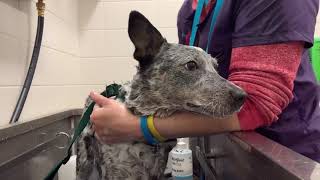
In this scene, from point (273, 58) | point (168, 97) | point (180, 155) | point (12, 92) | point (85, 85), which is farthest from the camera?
point (85, 85)

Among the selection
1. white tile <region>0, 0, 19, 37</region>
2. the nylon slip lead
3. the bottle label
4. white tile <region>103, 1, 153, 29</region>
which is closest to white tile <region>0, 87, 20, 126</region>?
white tile <region>0, 0, 19, 37</region>

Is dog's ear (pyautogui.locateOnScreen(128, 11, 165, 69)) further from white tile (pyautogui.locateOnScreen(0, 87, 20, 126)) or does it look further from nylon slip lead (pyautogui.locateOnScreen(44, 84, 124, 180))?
white tile (pyautogui.locateOnScreen(0, 87, 20, 126))

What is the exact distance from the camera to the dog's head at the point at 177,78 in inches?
31.8

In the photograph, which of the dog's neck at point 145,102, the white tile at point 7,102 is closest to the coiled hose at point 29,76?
the white tile at point 7,102

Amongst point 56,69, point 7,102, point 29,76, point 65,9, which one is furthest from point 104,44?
point 7,102

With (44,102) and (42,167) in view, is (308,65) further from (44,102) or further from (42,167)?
(44,102)

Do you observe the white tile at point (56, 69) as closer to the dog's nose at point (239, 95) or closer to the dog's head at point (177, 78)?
the dog's head at point (177, 78)

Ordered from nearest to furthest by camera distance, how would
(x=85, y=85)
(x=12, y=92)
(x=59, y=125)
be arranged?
(x=12, y=92) → (x=59, y=125) → (x=85, y=85)

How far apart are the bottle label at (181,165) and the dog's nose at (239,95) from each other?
506 mm

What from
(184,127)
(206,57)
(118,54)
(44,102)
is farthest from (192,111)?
(118,54)

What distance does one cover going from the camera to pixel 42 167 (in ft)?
4.35

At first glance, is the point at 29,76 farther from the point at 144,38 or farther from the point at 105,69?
the point at 105,69

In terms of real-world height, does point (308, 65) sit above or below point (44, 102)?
above

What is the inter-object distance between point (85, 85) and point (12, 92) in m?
0.88
